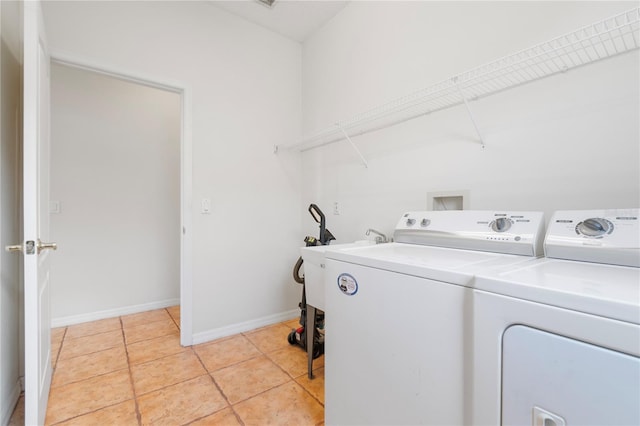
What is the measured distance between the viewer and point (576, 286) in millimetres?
645

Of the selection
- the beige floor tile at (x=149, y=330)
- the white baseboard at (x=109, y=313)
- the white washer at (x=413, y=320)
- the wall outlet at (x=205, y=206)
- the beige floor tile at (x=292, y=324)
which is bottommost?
the beige floor tile at (x=292, y=324)

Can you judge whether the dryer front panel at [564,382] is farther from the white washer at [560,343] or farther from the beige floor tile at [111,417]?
the beige floor tile at [111,417]

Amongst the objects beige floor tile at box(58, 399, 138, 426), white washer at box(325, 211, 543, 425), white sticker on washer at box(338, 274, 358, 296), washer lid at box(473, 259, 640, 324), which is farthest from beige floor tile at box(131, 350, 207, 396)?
washer lid at box(473, 259, 640, 324)

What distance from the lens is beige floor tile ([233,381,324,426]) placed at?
4.88 ft

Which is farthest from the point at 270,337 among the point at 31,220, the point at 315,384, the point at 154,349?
the point at 31,220

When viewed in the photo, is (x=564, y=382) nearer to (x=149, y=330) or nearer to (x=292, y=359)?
(x=292, y=359)

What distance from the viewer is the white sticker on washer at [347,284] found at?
1120 mm

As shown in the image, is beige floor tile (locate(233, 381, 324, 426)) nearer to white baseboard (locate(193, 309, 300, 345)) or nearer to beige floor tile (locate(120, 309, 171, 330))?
white baseboard (locate(193, 309, 300, 345))

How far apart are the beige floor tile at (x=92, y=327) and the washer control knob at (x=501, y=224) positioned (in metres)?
3.11

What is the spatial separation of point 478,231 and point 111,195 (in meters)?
3.27

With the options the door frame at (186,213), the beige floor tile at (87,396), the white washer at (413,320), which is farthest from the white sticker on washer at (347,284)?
the door frame at (186,213)

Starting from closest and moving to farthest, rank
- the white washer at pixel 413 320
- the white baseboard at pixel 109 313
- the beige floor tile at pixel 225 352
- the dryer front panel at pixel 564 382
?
the dryer front panel at pixel 564 382 → the white washer at pixel 413 320 → the beige floor tile at pixel 225 352 → the white baseboard at pixel 109 313

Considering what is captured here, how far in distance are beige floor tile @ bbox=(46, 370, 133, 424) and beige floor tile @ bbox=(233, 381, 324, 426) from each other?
721 mm

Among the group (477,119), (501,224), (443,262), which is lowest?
(443,262)
